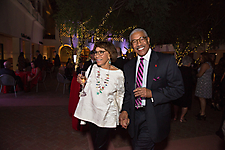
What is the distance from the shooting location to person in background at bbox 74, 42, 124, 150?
91.3 inches

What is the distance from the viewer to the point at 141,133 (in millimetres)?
2010

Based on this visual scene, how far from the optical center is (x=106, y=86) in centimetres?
233

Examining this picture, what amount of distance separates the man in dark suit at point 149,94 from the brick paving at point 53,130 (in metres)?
1.58

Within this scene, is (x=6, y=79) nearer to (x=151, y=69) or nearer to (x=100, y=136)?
(x=100, y=136)

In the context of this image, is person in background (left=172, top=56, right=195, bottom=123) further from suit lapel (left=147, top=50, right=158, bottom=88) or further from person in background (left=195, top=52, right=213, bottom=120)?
suit lapel (left=147, top=50, right=158, bottom=88)

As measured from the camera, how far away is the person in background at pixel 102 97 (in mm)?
2318

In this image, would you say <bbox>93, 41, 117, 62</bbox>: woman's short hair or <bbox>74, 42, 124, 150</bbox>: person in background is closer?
<bbox>74, 42, 124, 150</bbox>: person in background

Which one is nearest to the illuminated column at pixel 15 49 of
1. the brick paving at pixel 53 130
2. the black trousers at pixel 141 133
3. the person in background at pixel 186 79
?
the brick paving at pixel 53 130

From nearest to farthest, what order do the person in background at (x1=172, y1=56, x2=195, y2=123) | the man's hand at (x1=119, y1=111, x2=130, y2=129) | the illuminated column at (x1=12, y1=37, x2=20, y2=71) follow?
the man's hand at (x1=119, y1=111, x2=130, y2=129)
the person in background at (x1=172, y1=56, x2=195, y2=123)
the illuminated column at (x1=12, y1=37, x2=20, y2=71)

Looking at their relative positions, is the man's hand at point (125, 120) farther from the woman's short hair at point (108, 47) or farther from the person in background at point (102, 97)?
the woman's short hair at point (108, 47)

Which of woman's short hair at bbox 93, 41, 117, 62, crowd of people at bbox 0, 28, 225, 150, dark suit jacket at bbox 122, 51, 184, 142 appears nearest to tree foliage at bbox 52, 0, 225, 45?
woman's short hair at bbox 93, 41, 117, 62

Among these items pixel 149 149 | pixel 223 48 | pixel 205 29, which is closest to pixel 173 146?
pixel 149 149

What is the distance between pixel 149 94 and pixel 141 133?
1.82 ft

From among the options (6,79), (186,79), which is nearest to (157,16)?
(186,79)
